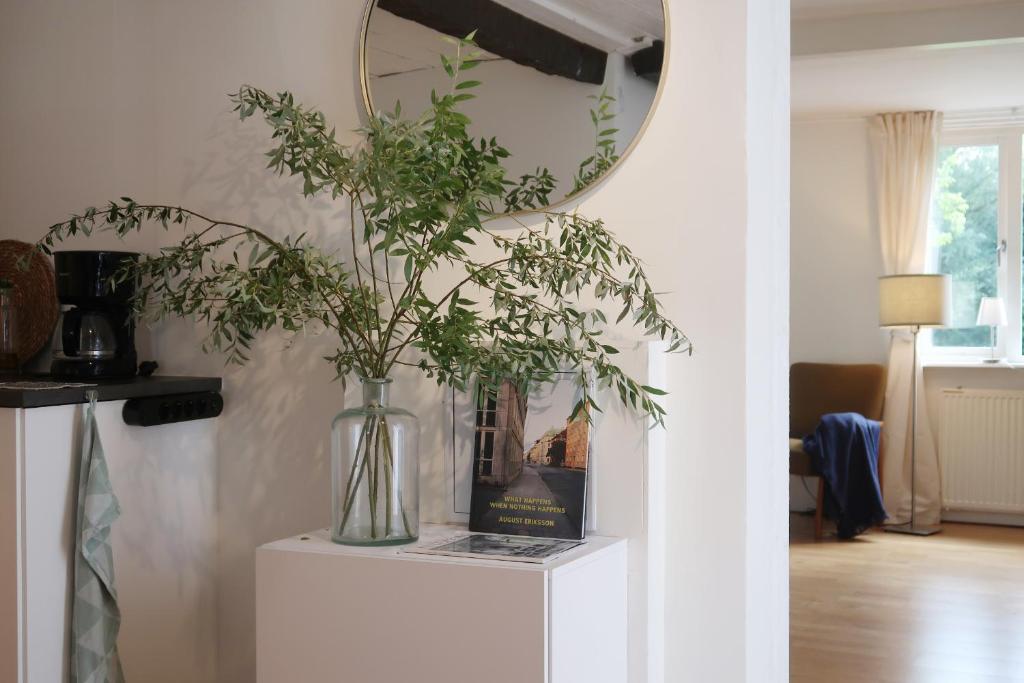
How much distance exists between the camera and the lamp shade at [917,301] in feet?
18.5

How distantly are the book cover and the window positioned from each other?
510cm

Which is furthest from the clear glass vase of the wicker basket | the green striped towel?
the wicker basket

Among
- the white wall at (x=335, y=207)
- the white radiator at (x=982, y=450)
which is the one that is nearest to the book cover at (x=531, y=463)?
the white wall at (x=335, y=207)

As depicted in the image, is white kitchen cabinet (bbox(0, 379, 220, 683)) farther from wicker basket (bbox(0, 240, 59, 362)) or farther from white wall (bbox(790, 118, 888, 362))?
white wall (bbox(790, 118, 888, 362))

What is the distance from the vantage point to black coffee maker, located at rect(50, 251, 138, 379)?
2.21 meters

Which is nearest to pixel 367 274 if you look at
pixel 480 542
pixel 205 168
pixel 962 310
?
pixel 205 168

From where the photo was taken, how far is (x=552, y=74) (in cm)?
201

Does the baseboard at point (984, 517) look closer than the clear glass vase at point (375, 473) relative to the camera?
No

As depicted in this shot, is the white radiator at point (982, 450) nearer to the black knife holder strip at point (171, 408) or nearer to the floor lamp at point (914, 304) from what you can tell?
the floor lamp at point (914, 304)

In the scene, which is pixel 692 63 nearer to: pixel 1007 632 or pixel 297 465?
pixel 297 465

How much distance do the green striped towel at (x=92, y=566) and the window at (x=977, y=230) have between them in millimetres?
5529

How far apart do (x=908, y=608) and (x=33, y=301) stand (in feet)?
11.5

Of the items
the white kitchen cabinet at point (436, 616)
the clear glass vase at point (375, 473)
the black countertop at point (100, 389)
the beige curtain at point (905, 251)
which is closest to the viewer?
the white kitchen cabinet at point (436, 616)

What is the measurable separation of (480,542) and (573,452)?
242 mm
